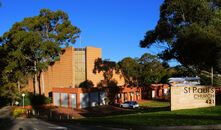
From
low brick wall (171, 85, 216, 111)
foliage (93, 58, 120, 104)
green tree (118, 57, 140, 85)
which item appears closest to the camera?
low brick wall (171, 85, 216, 111)

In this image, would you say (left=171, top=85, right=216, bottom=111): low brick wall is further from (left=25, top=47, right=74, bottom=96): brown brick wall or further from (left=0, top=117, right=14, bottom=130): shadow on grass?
(left=25, top=47, right=74, bottom=96): brown brick wall

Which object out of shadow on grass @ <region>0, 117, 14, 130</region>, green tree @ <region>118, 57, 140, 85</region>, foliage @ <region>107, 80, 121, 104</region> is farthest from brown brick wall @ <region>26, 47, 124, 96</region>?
shadow on grass @ <region>0, 117, 14, 130</region>

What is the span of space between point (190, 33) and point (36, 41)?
121ft

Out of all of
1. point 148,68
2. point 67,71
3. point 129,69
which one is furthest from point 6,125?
point 148,68

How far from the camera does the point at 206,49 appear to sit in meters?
32.8

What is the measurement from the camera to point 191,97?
30.5 meters

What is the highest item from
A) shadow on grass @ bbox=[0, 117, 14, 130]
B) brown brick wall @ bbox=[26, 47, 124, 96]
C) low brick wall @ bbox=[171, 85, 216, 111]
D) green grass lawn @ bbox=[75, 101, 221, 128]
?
brown brick wall @ bbox=[26, 47, 124, 96]

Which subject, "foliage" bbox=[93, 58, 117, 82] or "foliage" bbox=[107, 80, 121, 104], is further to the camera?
"foliage" bbox=[93, 58, 117, 82]

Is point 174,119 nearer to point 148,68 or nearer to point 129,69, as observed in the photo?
point 129,69

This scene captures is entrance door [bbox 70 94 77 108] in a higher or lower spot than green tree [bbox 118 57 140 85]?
lower

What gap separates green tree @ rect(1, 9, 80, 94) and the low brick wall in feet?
130

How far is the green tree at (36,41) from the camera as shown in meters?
65.4

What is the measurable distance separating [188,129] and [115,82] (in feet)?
204

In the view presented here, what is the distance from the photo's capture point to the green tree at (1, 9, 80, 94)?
215 ft
